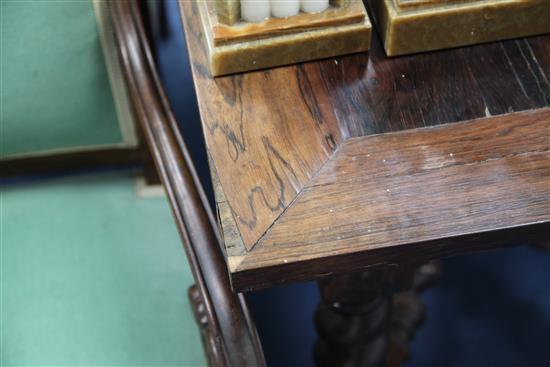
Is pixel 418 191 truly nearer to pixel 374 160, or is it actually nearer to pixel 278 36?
pixel 374 160

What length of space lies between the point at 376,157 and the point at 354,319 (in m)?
0.28

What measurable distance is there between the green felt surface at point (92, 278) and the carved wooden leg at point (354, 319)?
15 centimetres

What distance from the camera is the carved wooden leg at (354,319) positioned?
2.19 ft

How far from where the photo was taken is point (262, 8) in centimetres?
63

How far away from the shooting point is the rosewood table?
1.82ft

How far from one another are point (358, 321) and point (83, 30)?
1.37 ft

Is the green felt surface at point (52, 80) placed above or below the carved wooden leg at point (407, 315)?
above

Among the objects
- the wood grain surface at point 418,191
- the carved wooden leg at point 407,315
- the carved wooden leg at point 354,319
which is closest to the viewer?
the wood grain surface at point 418,191

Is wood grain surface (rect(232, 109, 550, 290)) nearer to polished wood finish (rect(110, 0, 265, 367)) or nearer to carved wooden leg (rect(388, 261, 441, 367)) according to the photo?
polished wood finish (rect(110, 0, 265, 367))

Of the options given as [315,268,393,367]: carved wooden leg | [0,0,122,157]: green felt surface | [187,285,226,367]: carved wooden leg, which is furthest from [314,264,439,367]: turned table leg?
[0,0,122,157]: green felt surface

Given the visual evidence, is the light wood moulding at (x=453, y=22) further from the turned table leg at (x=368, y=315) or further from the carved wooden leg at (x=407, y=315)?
the carved wooden leg at (x=407, y=315)

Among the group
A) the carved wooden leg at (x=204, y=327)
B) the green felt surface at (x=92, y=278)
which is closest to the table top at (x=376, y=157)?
the carved wooden leg at (x=204, y=327)

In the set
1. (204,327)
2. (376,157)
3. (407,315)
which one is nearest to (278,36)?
(376,157)

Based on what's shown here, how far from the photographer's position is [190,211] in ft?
2.19
